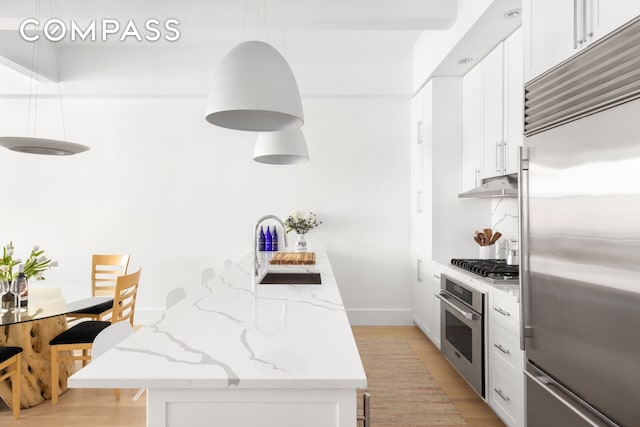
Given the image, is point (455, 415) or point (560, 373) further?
point (455, 415)

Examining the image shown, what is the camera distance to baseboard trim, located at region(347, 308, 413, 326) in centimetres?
466

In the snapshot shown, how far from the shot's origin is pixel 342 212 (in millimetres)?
4672

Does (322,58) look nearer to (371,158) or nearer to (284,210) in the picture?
(371,158)

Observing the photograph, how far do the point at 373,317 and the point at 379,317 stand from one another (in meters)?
0.07

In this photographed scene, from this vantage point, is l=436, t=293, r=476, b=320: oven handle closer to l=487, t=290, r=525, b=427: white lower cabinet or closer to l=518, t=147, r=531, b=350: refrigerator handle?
l=487, t=290, r=525, b=427: white lower cabinet

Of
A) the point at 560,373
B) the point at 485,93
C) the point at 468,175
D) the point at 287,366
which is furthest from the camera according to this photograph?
the point at 468,175

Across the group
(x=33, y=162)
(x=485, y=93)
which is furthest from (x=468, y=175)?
(x=33, y=162)

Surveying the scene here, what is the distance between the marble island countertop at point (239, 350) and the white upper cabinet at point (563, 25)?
4.59 feet

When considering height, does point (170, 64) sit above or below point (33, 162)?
above

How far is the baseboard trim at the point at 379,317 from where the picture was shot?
4.66m

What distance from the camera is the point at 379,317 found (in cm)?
467

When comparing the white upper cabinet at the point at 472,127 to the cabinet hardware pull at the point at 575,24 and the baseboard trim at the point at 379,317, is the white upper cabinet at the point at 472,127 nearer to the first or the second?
→ the baseboard trim at the point at 379,317

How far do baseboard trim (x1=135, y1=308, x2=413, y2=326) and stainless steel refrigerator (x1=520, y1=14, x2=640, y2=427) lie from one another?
2.80 meters

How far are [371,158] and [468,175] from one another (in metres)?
1.24
